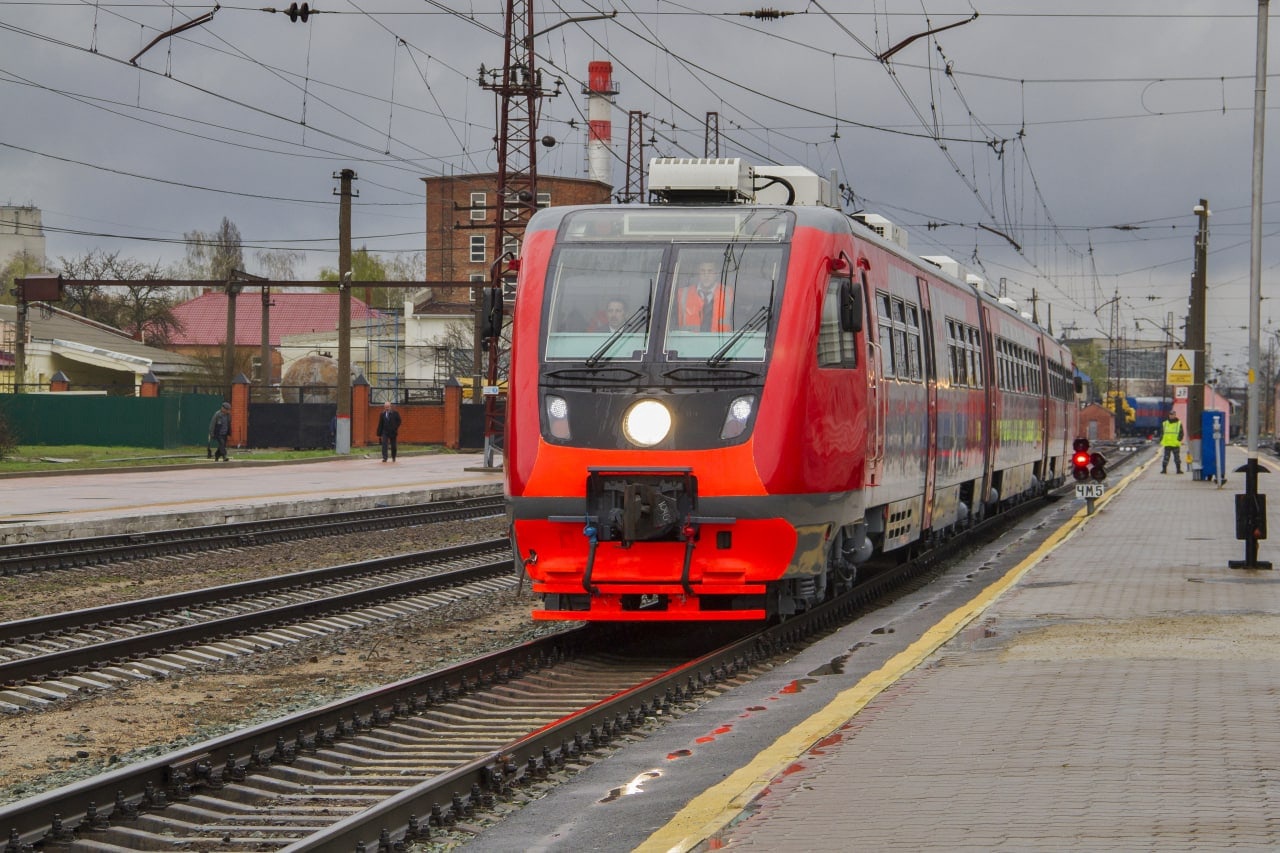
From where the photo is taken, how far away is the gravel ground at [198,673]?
9070mm

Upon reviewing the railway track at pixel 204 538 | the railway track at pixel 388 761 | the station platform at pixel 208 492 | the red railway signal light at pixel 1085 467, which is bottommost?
the railway track at pixel 388 761

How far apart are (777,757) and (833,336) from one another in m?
5.65

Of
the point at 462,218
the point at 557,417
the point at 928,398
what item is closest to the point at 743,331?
the point at 557,417

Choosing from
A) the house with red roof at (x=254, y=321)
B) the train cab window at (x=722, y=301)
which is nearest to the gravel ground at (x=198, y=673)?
the train cab window at (x=722, y=301)

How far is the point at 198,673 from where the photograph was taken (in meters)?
11.8

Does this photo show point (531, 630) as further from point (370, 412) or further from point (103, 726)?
point (370, 412)

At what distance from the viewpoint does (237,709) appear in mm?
10383

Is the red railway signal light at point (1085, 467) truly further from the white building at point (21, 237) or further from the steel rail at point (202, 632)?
the white building at point (21, 237)

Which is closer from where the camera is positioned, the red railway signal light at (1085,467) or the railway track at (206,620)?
the railway track at (206,620)

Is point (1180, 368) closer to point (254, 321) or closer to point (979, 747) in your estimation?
point (979, 747)

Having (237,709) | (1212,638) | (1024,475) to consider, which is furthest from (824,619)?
(1024,475)

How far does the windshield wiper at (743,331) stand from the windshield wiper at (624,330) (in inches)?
23.9

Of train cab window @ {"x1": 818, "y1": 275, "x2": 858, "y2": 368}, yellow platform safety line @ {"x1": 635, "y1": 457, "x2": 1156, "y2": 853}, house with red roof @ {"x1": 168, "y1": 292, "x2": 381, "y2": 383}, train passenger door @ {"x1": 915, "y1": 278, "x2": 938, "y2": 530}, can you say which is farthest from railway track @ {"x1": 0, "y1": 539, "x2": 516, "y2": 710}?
house with red roof @ {"x1": 168, "y1": 292, "x2": 381, "y2": 383}

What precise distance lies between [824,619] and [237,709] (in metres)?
5.52
